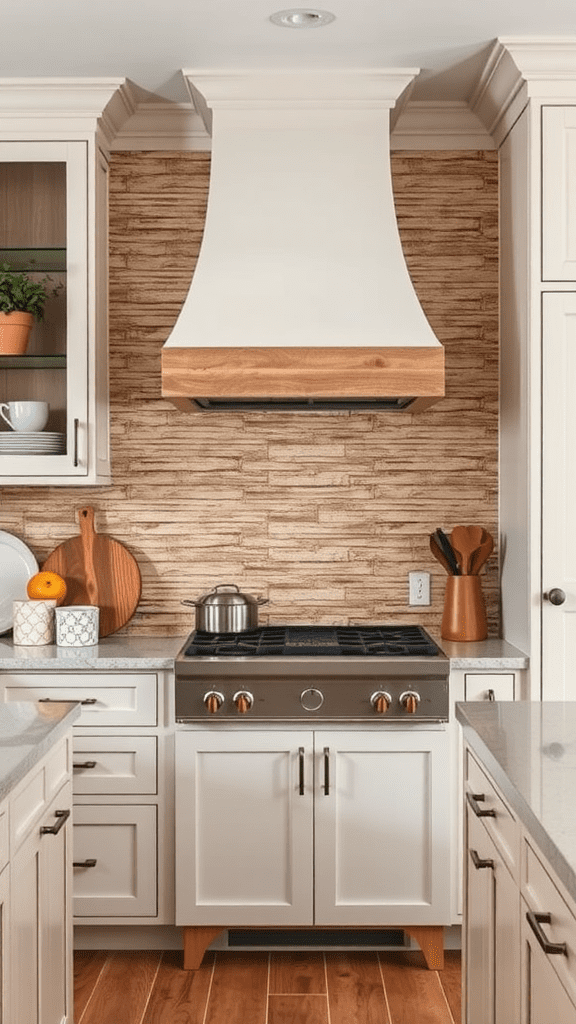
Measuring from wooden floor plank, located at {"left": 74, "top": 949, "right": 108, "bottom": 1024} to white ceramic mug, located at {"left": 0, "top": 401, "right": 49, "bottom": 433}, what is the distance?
1628 millimetres

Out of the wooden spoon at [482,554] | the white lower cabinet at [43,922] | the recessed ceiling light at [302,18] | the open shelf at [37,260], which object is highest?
the recessed ceiling light at [302,18]

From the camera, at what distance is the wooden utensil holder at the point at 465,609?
12.0 feet

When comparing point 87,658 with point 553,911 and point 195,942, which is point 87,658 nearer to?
point 195,942

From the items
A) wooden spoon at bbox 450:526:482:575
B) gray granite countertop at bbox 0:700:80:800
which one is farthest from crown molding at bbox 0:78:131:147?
gray granite countertop at bbox 0:700:80:800

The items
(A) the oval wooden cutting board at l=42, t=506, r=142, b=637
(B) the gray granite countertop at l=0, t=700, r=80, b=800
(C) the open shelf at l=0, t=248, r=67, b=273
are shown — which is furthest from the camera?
(A) the oval wooden cutting board at l=42, t=506, r=142, b=637

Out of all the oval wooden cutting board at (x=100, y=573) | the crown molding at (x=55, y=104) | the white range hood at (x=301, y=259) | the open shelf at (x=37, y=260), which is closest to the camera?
the white range hood at (x=301, y=259)

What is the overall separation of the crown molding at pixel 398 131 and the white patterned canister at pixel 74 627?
1.59m

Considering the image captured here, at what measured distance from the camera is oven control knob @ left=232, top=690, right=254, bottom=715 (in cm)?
325

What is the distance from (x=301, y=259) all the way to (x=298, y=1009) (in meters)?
2.15

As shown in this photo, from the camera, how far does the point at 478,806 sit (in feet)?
7.43

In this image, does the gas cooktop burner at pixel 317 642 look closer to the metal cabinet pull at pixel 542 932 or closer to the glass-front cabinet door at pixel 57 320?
the glass-front cabinet door at pixel 57 320

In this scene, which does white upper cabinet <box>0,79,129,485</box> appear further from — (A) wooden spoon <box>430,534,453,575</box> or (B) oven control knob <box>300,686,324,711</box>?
(A) wooden spoon <box>430,534,453,575</box>

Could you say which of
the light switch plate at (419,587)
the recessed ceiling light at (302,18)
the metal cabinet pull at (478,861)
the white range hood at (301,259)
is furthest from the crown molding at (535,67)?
the metal cabinet pull at (478,861)

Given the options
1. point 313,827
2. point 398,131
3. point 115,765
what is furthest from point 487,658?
point 398,131
